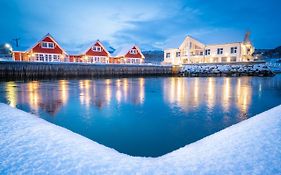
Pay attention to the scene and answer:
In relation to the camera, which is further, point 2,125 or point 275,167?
point 2,125

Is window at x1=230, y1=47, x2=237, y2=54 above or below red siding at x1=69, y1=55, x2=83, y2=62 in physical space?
above

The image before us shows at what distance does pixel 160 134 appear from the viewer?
221 inches

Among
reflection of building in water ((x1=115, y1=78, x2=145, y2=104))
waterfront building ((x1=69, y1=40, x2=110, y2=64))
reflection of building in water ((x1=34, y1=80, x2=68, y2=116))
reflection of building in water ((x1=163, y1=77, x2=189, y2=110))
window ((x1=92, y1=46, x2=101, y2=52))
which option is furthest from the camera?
window ((x1=92, y1=46, x2=101, y2=52))

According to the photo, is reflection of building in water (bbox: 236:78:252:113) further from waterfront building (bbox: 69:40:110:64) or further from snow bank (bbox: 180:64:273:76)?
waterfront building (bbox: 69:40:110:64)

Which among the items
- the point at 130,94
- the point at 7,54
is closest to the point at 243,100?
the point at 130,94

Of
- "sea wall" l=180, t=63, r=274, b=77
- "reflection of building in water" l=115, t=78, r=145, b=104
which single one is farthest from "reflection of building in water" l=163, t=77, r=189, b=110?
"sea wall" l=180, t=63, r=274, b=77

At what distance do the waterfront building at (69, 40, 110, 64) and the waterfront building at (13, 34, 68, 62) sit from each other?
4.82 metres

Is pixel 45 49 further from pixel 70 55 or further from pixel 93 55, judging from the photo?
pixel 93 55

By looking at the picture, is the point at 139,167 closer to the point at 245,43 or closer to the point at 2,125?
the point at 2,125

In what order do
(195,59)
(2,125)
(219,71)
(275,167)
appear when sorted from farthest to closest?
(195,59) < (219,71) < (2,125) < (275,167)

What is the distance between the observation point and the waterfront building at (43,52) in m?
36.1

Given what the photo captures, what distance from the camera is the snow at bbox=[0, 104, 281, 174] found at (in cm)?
258

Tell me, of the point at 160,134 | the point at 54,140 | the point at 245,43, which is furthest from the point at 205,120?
the point at 245,43

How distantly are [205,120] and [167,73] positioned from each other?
35.6 meters
